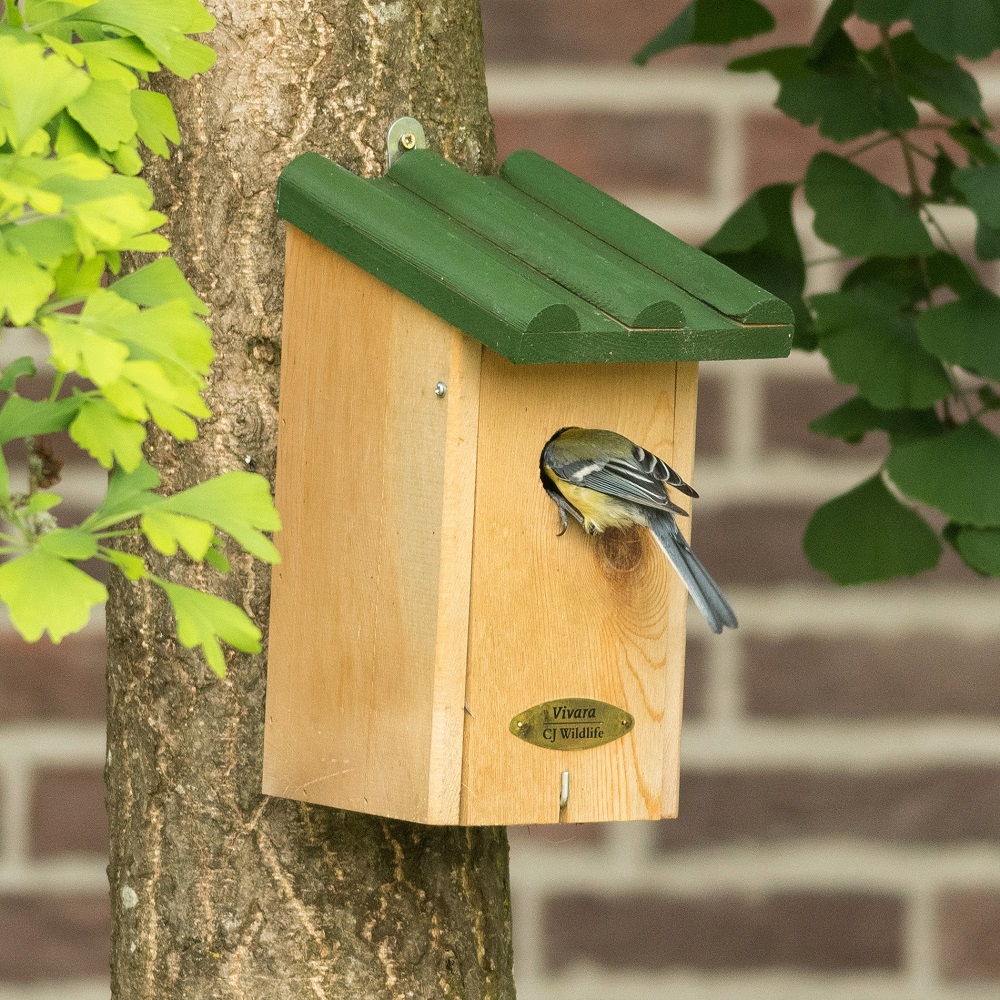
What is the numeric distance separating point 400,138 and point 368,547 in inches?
17.5

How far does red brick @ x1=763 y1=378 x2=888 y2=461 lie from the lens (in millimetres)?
2816

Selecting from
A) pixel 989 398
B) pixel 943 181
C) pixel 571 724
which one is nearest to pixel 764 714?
pixel 989 398

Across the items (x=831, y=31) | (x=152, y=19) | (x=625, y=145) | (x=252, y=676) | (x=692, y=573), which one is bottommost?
(x=252, y=676)

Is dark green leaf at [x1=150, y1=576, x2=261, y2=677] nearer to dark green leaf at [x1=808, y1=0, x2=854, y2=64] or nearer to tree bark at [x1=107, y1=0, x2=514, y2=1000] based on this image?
tree bark at [x1=107, y1=0, x2=514, y2=1000]

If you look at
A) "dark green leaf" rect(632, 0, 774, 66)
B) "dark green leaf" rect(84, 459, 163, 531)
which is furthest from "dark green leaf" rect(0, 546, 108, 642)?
"dark green leaf" rect(632, 0, 774, 66)

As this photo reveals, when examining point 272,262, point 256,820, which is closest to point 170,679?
point 256,820

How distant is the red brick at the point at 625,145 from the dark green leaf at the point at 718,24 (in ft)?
1.82

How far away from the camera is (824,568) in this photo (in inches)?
84.7

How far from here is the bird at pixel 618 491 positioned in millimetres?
1771

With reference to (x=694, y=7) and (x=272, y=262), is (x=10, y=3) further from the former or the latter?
(x=694, y=7)

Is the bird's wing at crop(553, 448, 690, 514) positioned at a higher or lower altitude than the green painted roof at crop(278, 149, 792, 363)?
lower

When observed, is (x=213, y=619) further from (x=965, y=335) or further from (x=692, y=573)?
(x=965, y=335)

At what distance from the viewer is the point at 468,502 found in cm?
172

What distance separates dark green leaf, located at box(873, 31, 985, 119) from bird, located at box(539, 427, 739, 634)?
0.62 meters
